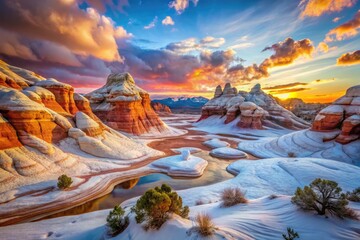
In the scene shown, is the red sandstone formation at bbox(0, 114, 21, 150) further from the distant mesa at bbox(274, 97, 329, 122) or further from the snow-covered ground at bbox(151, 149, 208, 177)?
the distant mesa at bbox(274, 97, 329, 122)

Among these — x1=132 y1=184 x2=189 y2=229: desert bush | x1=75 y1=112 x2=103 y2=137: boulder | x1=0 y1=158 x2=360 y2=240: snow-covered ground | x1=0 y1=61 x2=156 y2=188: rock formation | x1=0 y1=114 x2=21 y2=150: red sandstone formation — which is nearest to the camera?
x1=0 y1=158 x2=360 y2=240: snow-covered ground

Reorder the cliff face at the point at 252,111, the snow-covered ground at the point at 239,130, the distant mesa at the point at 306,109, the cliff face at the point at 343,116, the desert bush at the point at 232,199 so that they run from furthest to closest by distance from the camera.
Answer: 1. the distant mesa at the point at 306,109
2. the cliff face at the point at 252,111
3. the snow-covered ground at the point at 239,130
4. the cliff face at the point at 343,116
5. the desert bush at the point at 232,199

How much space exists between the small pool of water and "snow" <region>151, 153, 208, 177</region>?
2.54ft

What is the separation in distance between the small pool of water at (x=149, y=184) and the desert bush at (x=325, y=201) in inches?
434

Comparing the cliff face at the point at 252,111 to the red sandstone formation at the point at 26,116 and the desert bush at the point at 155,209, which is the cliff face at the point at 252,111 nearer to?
the red sandstone formation at the point at 26,116

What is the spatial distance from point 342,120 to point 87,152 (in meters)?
39.3

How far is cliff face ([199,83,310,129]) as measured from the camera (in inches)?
2320

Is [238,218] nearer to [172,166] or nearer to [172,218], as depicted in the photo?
[172,218]

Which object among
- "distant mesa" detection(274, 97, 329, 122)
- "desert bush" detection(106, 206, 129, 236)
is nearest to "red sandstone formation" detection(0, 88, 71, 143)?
"desert bush" detection(106, 206, 129, 236)

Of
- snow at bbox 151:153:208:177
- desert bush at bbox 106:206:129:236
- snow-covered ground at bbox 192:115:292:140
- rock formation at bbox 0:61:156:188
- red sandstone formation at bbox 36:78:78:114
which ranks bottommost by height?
snow-covered ground at bbox 192:115:292:140

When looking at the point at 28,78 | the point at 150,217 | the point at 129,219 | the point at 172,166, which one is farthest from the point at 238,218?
the point at 28,78

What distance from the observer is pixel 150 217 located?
8.09 meters

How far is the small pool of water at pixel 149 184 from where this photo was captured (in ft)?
44.8

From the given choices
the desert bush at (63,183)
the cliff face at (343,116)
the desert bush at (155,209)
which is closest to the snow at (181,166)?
the desert bush at (63,183)
